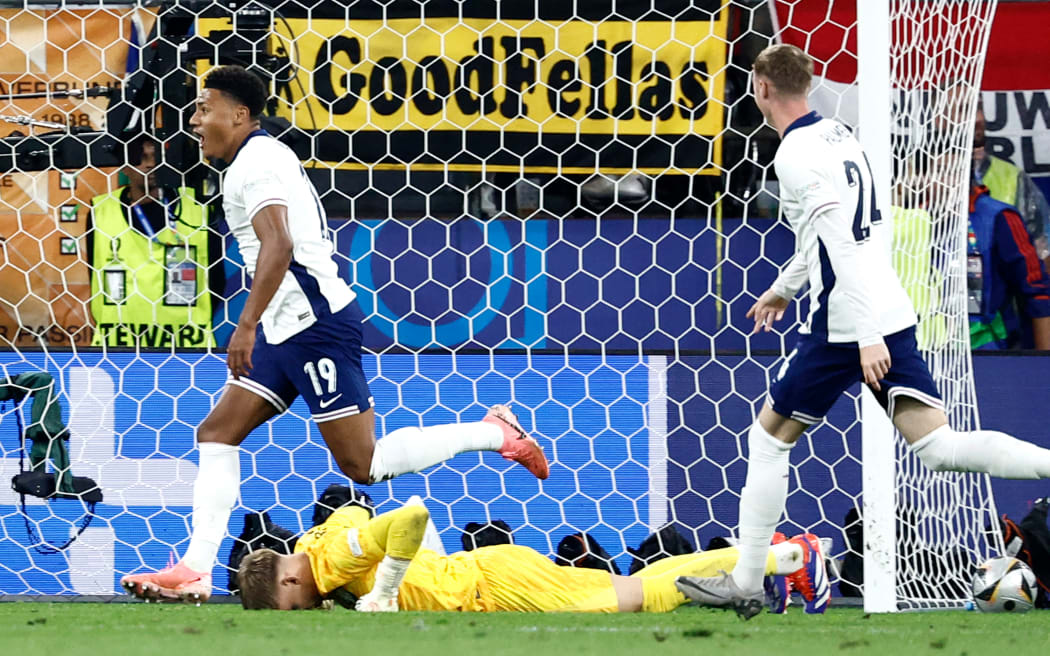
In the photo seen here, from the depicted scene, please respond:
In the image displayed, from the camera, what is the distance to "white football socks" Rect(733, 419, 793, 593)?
14.1ft

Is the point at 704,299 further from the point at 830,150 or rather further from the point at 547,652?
the point at 547,652

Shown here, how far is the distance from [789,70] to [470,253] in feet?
6.38

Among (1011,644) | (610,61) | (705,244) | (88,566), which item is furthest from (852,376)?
(88,566)

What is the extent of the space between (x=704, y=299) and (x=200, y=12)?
7.30 feet

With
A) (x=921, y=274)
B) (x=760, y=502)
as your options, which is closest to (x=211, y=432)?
(x=760, y=502)

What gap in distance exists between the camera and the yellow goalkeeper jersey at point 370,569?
4449 millimetres

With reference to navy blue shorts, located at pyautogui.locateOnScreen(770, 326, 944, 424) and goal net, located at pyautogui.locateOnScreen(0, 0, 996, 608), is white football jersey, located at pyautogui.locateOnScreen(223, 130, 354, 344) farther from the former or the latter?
navy blue shorts, located at pyautogui.locateOnScreen(770, 326, 944, 424)

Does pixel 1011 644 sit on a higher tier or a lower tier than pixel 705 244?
lower

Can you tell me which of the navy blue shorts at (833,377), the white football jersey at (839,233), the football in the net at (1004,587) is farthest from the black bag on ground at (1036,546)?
the white football jersey at (839,233)

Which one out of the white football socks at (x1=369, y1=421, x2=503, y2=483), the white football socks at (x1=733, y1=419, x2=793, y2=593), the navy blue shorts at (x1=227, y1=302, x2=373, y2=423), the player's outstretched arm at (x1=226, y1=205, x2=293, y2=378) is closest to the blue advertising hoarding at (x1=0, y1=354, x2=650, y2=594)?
the white football socks at (x1=369, y1=421, x2=503, y2=483)

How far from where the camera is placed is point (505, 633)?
12.5 ft

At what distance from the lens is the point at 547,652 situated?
337 centimetres

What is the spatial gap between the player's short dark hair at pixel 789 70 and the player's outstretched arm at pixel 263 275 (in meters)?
1.46

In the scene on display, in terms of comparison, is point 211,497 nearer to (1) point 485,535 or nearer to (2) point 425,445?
(2) point 425,445
